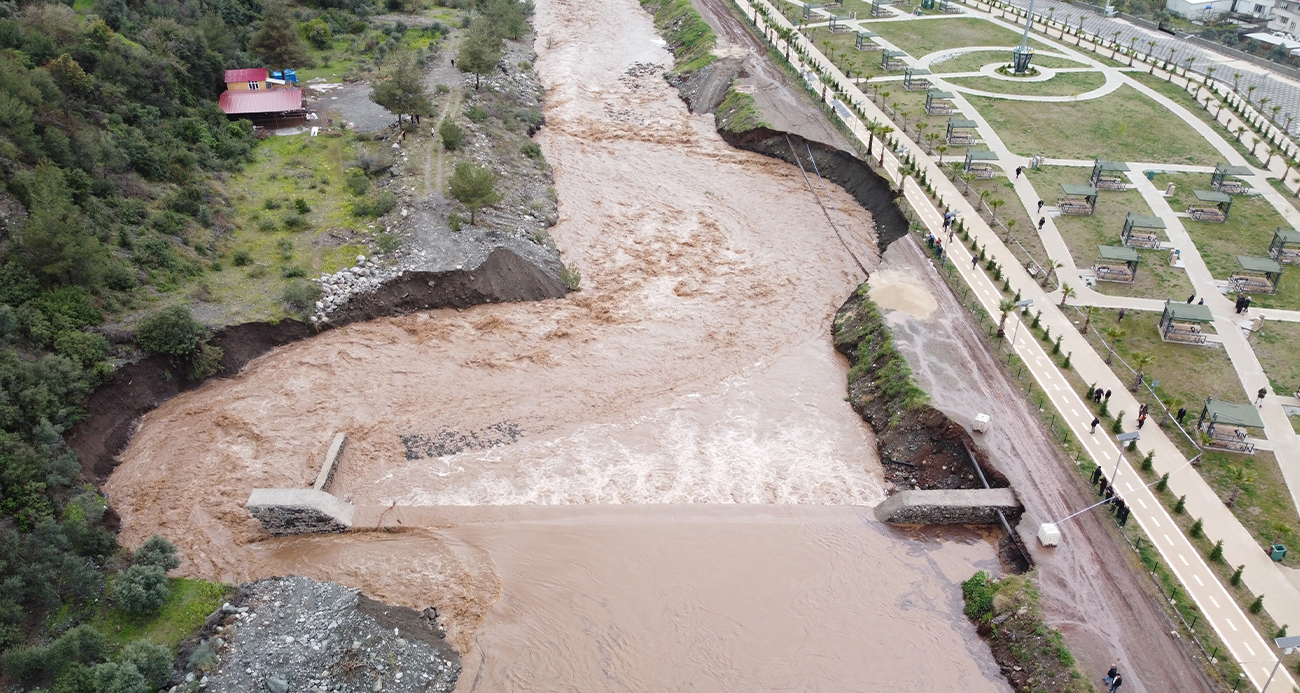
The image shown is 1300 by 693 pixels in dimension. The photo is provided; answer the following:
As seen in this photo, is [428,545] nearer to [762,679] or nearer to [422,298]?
[762,679]

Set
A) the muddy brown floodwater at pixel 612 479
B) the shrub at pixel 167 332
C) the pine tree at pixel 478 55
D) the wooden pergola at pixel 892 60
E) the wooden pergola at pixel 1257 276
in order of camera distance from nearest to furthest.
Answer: the muddy brown floodwater at pixel 612 479, the shrub at pixel 167 332, the wooden pergola at pixel 1257 276, the pine tree at pixel 478 55, the wooden pergola at pixel 892 60

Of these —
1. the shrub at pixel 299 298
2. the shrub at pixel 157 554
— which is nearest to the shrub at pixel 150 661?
the shrub at pixel 157 554

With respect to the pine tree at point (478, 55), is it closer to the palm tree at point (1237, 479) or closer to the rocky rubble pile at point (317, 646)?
the rocky rubble pile at point (317, 646)

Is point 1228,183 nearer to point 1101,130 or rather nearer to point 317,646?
point 1101,130

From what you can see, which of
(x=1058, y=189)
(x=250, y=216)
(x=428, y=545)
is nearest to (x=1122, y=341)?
(x=1058, y=189)

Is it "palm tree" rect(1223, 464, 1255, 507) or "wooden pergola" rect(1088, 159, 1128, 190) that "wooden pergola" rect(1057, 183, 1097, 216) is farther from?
"palm tree" rect(1223, 464, 1255, 507)

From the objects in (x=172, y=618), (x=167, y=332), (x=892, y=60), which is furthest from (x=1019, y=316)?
(x=892, y=60)

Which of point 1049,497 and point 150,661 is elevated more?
point 150,661
